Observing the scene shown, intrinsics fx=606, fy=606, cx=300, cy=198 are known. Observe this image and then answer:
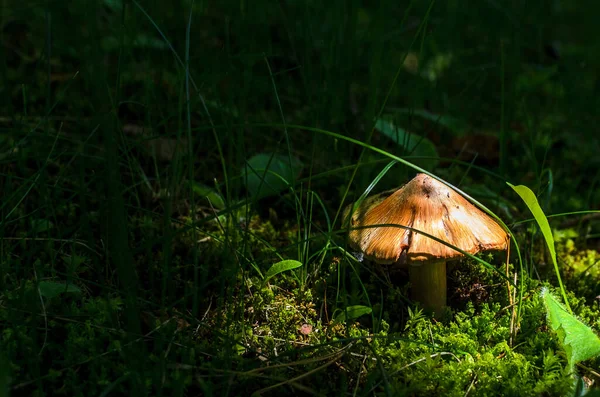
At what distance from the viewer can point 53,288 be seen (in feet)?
4.87

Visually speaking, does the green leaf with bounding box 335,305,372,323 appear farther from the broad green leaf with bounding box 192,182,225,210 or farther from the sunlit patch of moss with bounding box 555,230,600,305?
the sunlit patch of moss with bounding box 555,230,600,305

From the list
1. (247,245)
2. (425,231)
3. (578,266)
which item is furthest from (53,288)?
(578,266)

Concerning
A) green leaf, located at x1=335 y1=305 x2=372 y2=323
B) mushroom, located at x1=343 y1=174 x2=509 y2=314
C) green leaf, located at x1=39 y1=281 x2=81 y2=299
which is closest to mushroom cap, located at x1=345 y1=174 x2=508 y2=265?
mushroom, located at x1=343 y1=174 x2=509 y2=314

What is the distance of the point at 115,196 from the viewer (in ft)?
4.47

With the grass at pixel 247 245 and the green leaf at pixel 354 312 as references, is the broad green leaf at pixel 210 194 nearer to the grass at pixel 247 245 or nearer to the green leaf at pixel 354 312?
the grass at pixel 247 245

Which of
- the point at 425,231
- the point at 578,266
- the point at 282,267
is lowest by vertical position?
the point at 578,266

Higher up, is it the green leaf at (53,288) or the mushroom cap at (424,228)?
the mushroom cap at (424,228)

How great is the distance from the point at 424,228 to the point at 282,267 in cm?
38

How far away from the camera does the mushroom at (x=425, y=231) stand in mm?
1464

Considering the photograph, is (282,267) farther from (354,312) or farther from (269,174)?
(269,174)

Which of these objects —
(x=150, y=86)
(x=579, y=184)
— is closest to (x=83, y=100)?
(x=150, y=86)

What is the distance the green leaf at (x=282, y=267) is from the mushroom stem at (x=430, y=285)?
1.12 ft

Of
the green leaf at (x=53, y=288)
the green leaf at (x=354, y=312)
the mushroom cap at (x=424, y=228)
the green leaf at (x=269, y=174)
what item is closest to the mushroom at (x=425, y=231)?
the mushroom cap at (x=424, y=228)

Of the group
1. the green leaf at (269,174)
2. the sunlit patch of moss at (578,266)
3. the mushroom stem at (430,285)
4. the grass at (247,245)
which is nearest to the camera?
the grass at (247,245)
